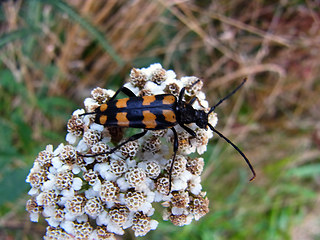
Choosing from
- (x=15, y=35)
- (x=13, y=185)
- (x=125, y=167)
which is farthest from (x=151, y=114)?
→ (x=15, y=35)

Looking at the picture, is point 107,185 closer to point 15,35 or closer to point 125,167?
point 125,167

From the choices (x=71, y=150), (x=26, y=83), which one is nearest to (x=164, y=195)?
(x=71, y=150)

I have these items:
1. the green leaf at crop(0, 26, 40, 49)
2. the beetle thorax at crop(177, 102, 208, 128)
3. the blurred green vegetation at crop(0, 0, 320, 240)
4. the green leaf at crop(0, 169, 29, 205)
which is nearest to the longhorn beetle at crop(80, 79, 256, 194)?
the beetle thorax at crop(177, 102, 208, 128)

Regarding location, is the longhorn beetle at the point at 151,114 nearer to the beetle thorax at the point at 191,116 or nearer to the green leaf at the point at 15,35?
the beetle thorax at the point at 191,116

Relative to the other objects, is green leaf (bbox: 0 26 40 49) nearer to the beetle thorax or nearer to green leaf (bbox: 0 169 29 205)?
green leaf (bbox: 0 169 29 205)

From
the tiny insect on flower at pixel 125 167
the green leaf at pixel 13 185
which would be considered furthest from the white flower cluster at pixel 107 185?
the green leaf at pixel 13 185

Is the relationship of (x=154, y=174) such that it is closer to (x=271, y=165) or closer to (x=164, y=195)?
(x=164, y=195)
